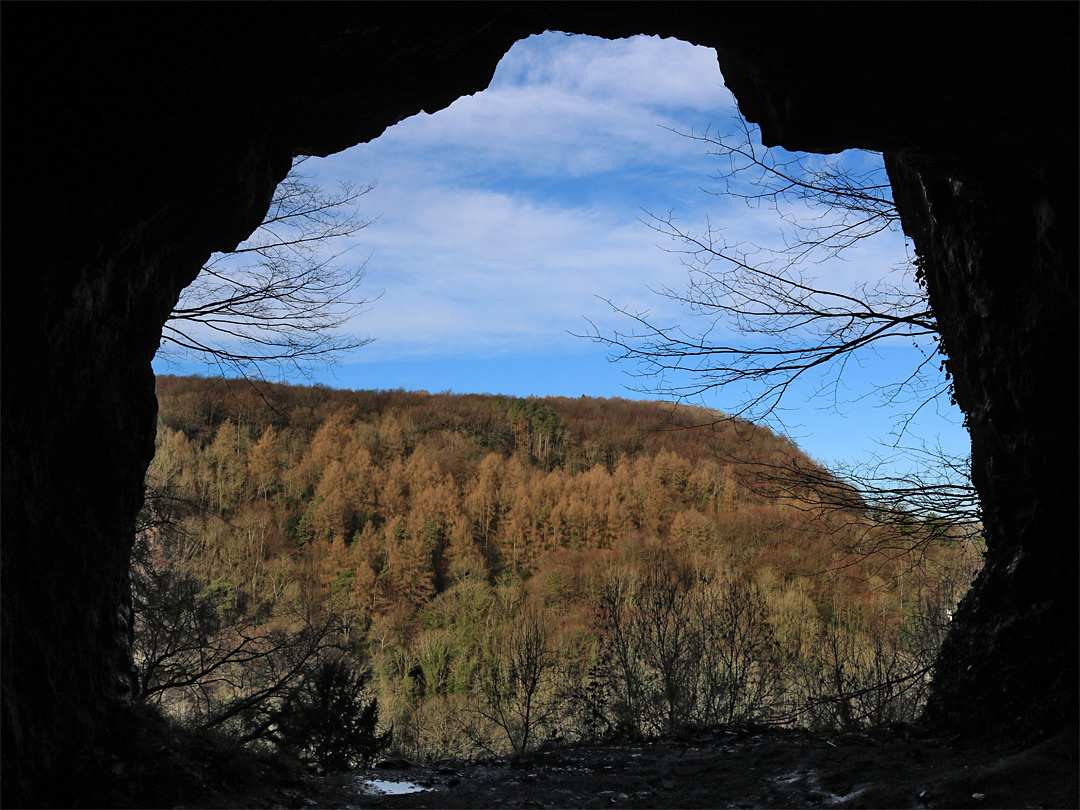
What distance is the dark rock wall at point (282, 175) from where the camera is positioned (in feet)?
9.80

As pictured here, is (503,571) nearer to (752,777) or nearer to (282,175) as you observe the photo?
(752,777)

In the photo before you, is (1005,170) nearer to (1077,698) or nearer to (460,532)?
(1077,698)

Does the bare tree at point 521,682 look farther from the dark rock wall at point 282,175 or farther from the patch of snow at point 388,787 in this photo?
the dark rock wall at point 282,175

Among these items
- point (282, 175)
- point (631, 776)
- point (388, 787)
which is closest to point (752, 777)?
point (631, 776)

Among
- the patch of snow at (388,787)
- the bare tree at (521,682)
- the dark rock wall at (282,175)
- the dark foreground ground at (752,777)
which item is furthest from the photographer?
the bare tree at (521,682)

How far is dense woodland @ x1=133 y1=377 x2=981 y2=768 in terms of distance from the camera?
14250 millimetres

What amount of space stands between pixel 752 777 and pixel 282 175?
541cm

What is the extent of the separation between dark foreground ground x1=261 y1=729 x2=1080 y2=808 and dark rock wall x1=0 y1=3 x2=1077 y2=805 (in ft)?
1.96

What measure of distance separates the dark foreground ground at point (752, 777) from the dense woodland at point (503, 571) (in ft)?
7.73

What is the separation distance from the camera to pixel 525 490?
207 ft

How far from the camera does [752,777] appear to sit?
4.70 meters

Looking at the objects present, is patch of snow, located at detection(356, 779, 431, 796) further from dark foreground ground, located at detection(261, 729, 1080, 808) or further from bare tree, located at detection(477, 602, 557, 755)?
bare tree, located at detection(477, 602, 557, 755)

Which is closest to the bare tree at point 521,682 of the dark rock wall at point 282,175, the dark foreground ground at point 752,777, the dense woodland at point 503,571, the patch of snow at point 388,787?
the dense woodland at point 503,571

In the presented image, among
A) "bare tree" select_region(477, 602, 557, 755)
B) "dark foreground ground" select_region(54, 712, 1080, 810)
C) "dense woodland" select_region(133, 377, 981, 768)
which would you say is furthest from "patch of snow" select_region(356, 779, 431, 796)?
"dense woodland" select_region(133, 377, 981, 768)
